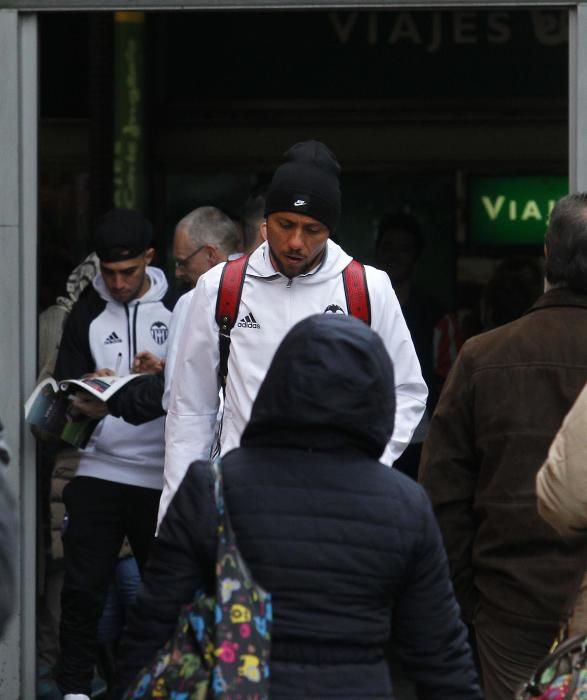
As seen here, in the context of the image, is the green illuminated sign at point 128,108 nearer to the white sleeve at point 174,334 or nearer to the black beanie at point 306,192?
the white sleeve at point 174,334

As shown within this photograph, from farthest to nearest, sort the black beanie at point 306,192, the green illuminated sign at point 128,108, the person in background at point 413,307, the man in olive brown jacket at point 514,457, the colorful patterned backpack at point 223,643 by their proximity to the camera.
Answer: the green illuminated sign at point 128,108, the person in background at point 413,307, the black beanie at point 306,192, the man in olive brown jacket at point 514,457, the colorful patterned backpack at point 223,643

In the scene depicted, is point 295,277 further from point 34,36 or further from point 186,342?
point 34,36

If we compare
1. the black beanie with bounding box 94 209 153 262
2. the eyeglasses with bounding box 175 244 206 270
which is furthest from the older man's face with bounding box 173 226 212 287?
the black beanie with bounding box 94 209 153 262

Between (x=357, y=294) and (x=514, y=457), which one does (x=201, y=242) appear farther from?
(x=514, y=457)

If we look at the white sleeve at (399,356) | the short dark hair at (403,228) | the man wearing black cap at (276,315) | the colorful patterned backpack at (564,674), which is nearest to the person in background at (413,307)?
the short dark hair at (403,228)

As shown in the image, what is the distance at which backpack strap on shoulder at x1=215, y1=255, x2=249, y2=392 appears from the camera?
4.95 m

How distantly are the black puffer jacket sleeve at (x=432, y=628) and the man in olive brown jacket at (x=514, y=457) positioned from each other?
0.88 meters

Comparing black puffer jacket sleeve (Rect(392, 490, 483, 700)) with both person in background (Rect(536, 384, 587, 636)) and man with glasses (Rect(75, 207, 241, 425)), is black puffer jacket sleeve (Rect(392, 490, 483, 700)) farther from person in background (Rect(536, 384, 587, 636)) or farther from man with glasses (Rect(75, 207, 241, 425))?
man with glasses (Rect(75, 207, 241, 425))

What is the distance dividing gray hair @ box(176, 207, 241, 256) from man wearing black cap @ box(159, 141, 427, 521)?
3.31 feet

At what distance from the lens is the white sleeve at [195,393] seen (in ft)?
16.4

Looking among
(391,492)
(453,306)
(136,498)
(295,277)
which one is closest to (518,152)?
(453,306)

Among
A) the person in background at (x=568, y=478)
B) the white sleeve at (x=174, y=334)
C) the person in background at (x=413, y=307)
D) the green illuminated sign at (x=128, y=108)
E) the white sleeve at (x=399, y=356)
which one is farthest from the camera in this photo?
the green illuminated sign at (x=128, y=108)

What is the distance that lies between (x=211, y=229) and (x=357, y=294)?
1.25 m

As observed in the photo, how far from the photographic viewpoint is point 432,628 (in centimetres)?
337
